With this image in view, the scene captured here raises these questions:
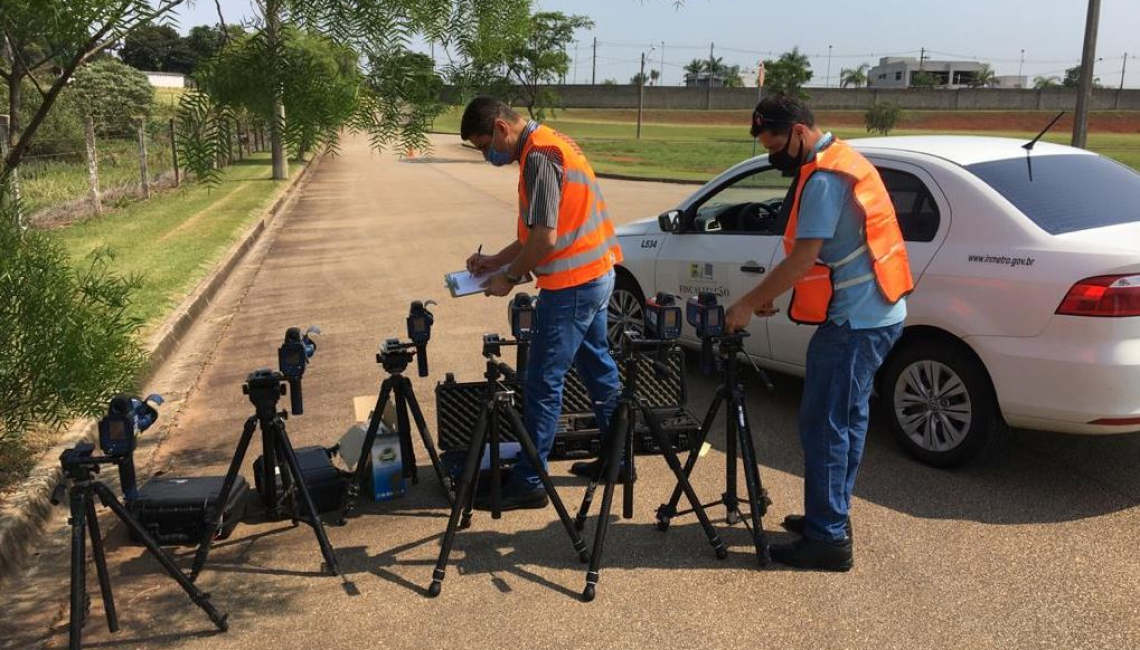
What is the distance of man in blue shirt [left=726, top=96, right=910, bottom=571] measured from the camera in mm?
3564

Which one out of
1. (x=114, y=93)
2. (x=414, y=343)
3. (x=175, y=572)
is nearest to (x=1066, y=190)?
(x=414, y=343)

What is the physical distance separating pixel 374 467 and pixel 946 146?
3.83 metres

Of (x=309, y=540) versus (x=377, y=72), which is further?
(x=309, y=540)

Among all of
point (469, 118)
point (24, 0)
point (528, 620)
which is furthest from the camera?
point (469, 118)

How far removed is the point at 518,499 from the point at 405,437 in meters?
0.71

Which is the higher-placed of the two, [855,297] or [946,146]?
[946,146]

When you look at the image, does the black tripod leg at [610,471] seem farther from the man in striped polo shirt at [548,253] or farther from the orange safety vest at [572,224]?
the orange safety vest at [572,224]

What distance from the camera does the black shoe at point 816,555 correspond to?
3828 millimetres

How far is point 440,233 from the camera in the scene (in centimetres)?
→ 1559

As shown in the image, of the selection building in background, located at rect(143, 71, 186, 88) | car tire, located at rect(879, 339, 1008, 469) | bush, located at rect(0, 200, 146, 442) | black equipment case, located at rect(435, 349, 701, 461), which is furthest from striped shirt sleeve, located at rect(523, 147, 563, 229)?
bush, located at rect(0, 200, 146, 442)

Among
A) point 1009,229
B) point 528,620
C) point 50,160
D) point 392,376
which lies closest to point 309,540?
point 392,376

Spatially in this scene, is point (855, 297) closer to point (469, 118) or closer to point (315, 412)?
point (469, 118)

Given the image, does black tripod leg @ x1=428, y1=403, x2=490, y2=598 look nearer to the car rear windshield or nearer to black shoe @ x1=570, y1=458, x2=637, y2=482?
black shoe @ x1=570, y1=458, x2=637, y2=482

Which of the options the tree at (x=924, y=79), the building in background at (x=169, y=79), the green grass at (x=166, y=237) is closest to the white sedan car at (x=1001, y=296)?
the building in background at (x=169, y=79)
